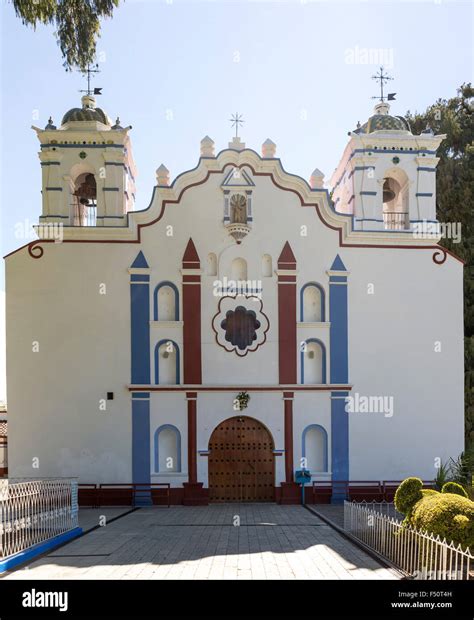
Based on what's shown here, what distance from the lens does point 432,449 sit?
22656mm

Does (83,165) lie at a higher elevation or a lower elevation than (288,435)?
higher

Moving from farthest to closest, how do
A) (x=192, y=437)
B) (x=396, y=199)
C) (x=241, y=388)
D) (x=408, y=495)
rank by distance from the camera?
(x=396, y=199) → (x=241, y=388) → (x=192, y=437) → (x=408, y=495)

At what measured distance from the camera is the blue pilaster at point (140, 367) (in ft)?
72.2

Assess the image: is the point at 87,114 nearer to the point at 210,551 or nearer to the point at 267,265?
the point at 267,265

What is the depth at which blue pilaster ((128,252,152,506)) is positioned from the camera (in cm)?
2200

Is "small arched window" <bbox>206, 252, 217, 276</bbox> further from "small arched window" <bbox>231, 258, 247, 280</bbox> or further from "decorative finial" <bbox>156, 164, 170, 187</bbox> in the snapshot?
"decorative finial" <bbox>156, 164, 170, 187</bbox>

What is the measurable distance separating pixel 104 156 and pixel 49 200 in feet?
8.09

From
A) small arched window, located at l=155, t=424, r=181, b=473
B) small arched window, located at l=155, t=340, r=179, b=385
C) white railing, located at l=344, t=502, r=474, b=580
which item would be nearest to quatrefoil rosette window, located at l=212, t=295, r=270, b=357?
small arched window, located at l=155, t=340, r=179, b=385

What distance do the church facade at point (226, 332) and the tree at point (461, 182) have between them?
15.9 feet

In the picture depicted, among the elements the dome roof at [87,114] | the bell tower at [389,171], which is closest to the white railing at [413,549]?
the bell tower at [389,171]

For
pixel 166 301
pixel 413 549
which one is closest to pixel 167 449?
pixel 166 301

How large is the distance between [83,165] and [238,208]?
5.74 m

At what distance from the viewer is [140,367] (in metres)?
22.3
